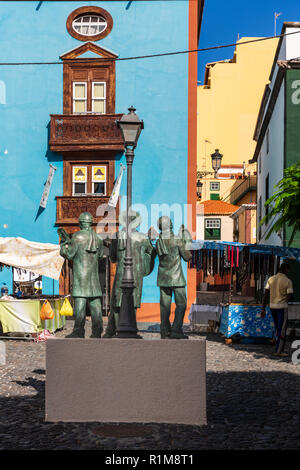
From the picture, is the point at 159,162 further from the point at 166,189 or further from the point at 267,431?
the point at 267,431

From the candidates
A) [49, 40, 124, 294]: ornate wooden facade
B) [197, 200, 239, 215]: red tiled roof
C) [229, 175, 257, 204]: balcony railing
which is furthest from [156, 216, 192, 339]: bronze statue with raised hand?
[197, 200, 239, 215]: red tiled roof

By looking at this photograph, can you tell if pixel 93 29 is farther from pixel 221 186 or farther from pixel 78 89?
pixel 221 186

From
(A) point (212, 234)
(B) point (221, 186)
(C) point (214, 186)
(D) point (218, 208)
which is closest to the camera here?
(D) point (218, 208)

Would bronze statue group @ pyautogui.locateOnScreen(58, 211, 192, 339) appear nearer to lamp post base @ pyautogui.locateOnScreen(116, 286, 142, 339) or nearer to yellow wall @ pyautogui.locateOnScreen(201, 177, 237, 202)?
lamp post base @ pyautogui.locateOnScreen(116, 286, 142, 339)

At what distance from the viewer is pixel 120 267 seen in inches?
338

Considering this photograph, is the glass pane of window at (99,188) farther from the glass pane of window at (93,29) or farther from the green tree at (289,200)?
the green tree at (289,200)

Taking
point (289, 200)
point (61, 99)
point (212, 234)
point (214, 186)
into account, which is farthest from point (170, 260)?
point (214, 186)

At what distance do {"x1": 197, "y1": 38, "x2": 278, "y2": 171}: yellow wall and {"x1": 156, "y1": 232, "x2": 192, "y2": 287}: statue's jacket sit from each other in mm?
43699

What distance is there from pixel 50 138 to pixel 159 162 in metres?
3.74

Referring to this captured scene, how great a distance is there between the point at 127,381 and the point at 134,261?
2194 mm

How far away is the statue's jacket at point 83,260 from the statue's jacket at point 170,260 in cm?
91

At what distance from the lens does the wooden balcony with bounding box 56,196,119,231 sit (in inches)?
805

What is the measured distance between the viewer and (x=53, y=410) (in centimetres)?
680
